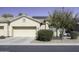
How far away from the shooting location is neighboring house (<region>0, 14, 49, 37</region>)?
65.6ft

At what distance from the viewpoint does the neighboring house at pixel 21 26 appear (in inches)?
787

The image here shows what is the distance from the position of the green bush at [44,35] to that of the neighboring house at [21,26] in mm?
523

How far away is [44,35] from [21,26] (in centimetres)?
250

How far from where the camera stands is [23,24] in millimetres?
22047

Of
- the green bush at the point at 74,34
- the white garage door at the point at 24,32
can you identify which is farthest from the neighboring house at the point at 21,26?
the green bush at the point at 74,34

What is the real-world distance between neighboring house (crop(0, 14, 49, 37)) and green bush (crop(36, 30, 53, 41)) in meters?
0.52

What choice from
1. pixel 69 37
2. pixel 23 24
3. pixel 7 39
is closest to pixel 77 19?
pixel 69 37

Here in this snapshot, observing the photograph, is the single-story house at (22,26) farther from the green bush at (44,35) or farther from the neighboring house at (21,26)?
the green bush at (44,35)

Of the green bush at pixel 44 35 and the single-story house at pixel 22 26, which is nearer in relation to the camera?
the single-story house at pixel 22 26

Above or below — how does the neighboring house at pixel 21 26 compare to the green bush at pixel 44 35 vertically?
above

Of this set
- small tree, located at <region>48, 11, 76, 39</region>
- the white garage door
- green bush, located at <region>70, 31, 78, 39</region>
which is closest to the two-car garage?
the white garage door

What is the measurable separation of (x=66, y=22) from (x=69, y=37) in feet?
10.1

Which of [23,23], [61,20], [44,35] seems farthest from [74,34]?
[23,23]

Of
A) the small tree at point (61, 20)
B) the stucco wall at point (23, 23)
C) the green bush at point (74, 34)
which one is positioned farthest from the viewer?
the small tree at point (61, 20)
